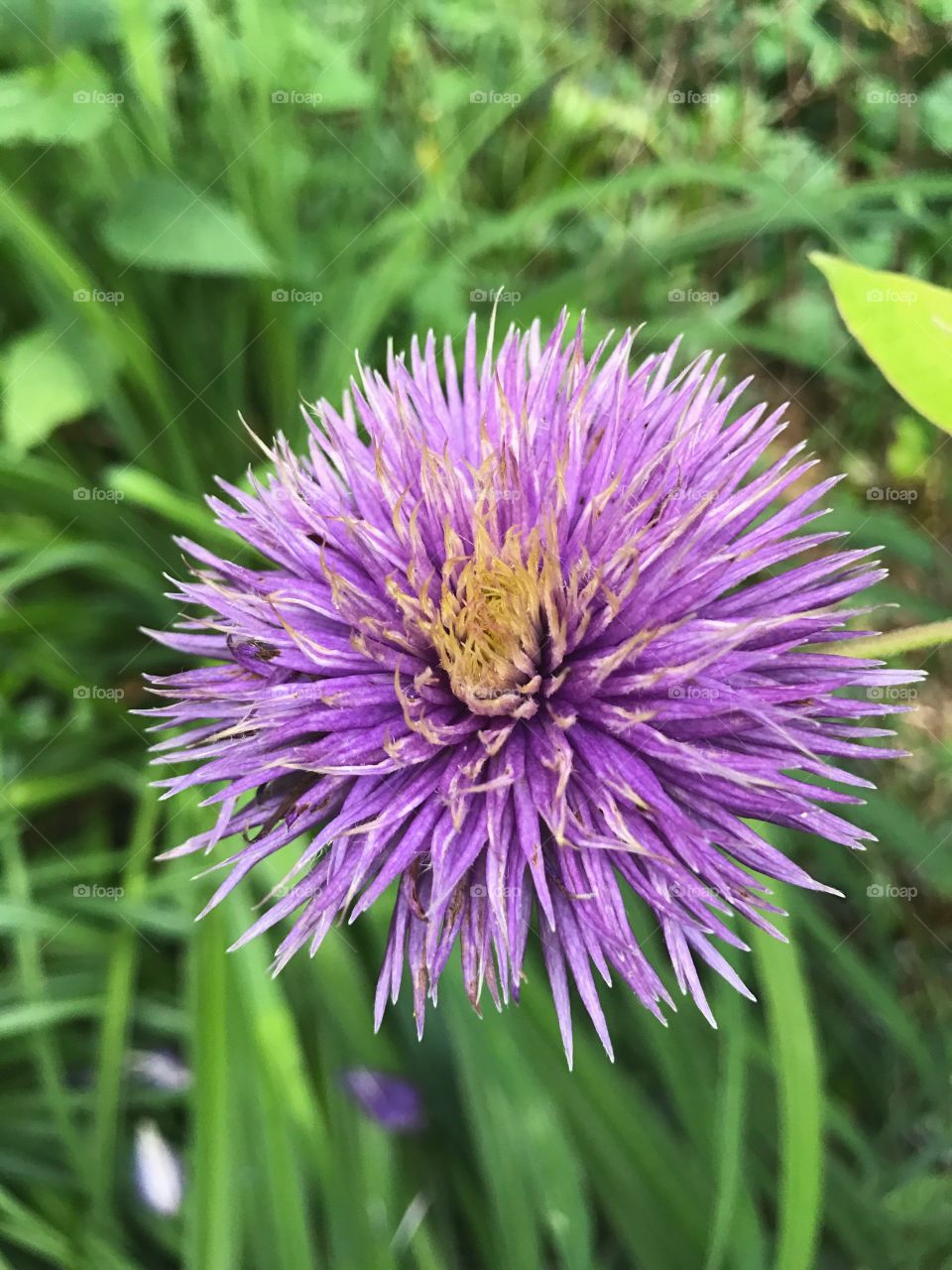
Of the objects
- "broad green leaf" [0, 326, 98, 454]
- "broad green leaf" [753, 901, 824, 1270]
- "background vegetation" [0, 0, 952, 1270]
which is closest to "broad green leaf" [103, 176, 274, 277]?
"background vegetation" [0, 0, 952, 1270]

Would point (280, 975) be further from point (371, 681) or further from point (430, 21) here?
point (430, 21)

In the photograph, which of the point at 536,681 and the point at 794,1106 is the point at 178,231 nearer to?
the point at 536,681

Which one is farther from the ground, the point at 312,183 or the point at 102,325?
the point at 312,183

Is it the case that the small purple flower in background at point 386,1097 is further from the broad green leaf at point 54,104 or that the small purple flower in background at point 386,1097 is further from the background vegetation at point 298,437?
the broad green leaf at point 54,104

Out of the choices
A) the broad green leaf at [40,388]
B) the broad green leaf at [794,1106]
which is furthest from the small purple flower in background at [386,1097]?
the broad green leaf at [40,388]

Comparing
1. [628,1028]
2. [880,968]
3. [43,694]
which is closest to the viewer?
[628,1028]

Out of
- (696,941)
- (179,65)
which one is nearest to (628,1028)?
(696,941)

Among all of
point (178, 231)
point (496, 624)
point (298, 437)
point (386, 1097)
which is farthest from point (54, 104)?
point (386, 1097)
